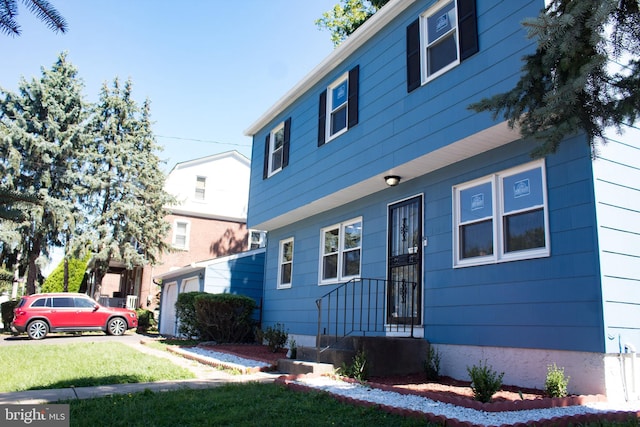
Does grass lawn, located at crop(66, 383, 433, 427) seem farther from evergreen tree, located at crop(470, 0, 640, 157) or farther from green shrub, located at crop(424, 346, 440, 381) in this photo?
evergreen tree, located at crop(470, 0, 640, 157)

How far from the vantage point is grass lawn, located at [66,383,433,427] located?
507 cm

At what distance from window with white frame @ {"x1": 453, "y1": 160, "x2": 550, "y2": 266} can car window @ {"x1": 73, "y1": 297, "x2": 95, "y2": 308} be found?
15344 millimetres

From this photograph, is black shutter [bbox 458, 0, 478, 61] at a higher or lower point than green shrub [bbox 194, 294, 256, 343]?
higher

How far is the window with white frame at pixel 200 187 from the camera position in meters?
28.7

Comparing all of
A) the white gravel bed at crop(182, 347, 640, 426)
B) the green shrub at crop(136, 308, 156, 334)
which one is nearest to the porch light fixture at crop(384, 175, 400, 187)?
the white gravel bed at crop(182, 347, 640, 426)

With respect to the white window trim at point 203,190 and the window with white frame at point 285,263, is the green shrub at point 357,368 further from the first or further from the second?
the white window trim at point 203,190

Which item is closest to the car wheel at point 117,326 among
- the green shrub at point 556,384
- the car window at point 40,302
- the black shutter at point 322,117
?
the car window at point 40,302

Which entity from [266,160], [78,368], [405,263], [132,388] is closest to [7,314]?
[266,160]

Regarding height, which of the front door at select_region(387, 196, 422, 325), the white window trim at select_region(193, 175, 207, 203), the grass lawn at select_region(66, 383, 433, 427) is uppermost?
the white window trim at select_region(193, 175, 207, 203)

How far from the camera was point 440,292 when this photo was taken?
27.6 feet

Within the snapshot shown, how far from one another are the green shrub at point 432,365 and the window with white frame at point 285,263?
6413mm

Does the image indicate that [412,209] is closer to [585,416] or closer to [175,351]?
[585,416]

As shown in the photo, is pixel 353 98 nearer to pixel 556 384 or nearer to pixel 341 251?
pixel 341 251

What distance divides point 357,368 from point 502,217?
9.98 ft
